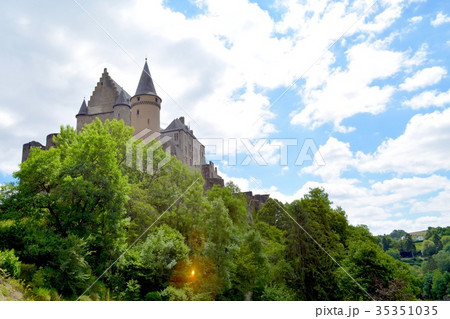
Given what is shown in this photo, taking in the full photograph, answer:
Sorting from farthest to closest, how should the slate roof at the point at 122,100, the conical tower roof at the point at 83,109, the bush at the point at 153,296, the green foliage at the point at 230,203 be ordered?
the conical tower roof at the point at 83,109, the slate roof at the point at 122,100, the green foliage at the point at 230,203, the bush at the point at 153,296

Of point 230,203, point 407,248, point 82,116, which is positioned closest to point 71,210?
point 230,203

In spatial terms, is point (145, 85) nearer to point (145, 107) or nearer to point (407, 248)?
point (145, 107)

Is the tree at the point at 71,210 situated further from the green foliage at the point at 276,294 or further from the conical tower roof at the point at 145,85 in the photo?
the conical tower roof at the point at 145,85

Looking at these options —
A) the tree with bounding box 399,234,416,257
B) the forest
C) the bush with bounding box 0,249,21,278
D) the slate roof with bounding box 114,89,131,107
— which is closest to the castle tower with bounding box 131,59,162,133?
the slate roof with bounding box 114,89,131,107

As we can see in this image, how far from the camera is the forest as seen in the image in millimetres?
16562

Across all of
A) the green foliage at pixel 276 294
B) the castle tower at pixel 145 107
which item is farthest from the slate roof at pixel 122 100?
the green foliage at pixel 276 294

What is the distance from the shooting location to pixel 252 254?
87.5ft

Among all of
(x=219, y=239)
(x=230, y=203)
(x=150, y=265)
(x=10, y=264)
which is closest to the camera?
(x=10, y=264)

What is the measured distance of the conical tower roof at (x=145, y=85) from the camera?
4972 cm

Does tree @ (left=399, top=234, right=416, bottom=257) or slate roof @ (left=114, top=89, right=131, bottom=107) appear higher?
slate roof @ (left=114, top=89, right=131, bottom=107)

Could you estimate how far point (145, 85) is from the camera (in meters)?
50.2

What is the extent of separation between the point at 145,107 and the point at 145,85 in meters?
3.45

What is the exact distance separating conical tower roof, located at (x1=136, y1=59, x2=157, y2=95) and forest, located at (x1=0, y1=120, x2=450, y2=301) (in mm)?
20488

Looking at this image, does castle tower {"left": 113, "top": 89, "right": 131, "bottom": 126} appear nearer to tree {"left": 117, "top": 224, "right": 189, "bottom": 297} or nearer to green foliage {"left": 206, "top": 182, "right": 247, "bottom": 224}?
green foliage {"left": 206, "top": 182, "right": 247, "bottom": 224}
